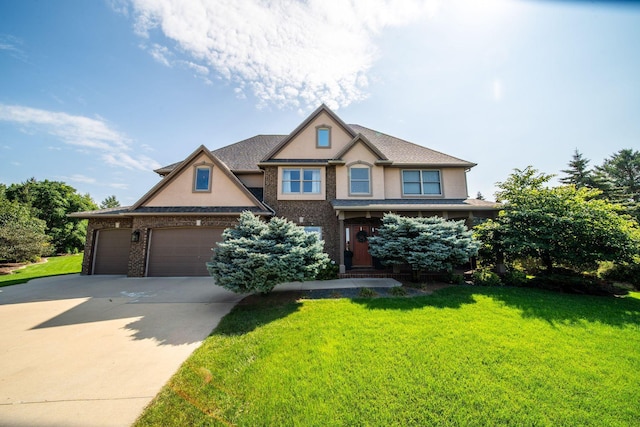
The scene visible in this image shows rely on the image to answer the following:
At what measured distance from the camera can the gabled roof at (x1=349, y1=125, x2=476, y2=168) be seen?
43.8ft

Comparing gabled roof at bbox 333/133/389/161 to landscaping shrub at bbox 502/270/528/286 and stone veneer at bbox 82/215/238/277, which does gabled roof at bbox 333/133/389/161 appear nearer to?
stone veneer at bbox 82/215/238/277

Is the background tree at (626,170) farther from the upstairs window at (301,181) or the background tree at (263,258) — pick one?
the background tree at (263,258)

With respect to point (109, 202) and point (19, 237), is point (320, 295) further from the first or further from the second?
point (109, 202)

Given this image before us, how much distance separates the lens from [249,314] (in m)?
→ 6.40

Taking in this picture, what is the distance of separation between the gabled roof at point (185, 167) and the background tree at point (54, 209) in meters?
23.2

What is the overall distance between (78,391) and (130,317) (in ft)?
11.1

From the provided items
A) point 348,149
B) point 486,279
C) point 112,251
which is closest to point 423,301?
point 486,279

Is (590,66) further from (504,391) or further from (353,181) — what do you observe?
(504,391)

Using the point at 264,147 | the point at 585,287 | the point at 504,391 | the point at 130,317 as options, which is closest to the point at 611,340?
the point at 504,391

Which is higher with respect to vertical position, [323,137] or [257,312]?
Result: [323,137]

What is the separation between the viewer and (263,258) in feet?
22.8

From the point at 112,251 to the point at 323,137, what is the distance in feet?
44.2

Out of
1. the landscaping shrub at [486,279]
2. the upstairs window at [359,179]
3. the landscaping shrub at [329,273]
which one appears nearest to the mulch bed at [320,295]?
the landscaping shrub at [329,273]

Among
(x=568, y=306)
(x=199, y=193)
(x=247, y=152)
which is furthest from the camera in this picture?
(x=247, y=152)
